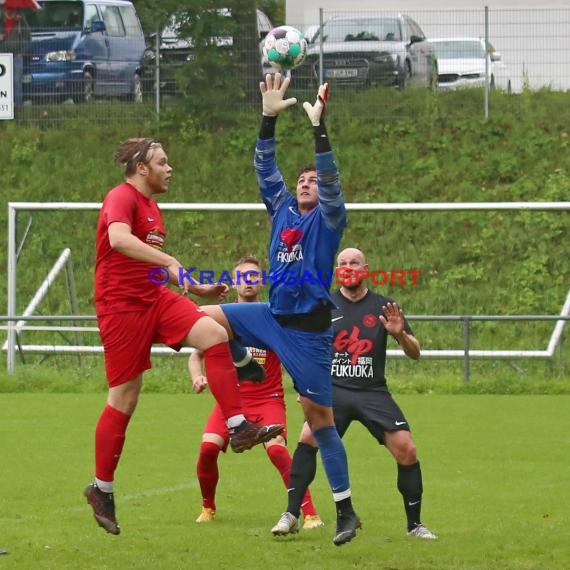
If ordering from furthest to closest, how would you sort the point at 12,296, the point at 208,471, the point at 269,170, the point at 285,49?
the point at 12,296
the point at 208,471
the point at 285,49
the point at 269,170

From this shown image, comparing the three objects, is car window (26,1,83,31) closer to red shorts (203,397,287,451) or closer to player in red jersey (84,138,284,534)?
red shorts (203,397,287,451)

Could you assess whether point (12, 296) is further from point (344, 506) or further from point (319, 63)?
point (344, 506)

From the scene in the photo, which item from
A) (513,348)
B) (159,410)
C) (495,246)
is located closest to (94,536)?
(159,410)

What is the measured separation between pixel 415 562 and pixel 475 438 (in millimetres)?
5258

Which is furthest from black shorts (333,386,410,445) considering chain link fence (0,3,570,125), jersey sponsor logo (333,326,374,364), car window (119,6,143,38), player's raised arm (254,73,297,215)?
car window (119,6,143,38)

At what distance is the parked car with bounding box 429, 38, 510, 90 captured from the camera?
22642 mm

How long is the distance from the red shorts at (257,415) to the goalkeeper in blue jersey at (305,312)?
43.3 inches

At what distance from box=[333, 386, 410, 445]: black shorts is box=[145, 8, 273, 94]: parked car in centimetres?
1537

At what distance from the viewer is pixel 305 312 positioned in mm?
7582

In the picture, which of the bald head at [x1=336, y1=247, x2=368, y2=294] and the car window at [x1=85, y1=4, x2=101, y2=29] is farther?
the car window at [x1=85, y1=4, x2=101, y2=29]

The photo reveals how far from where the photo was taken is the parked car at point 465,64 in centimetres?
2264

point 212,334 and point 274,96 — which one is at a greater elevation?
point 274,96

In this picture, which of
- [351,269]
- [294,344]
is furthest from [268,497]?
[294,344]

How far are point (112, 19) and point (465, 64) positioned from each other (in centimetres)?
627
